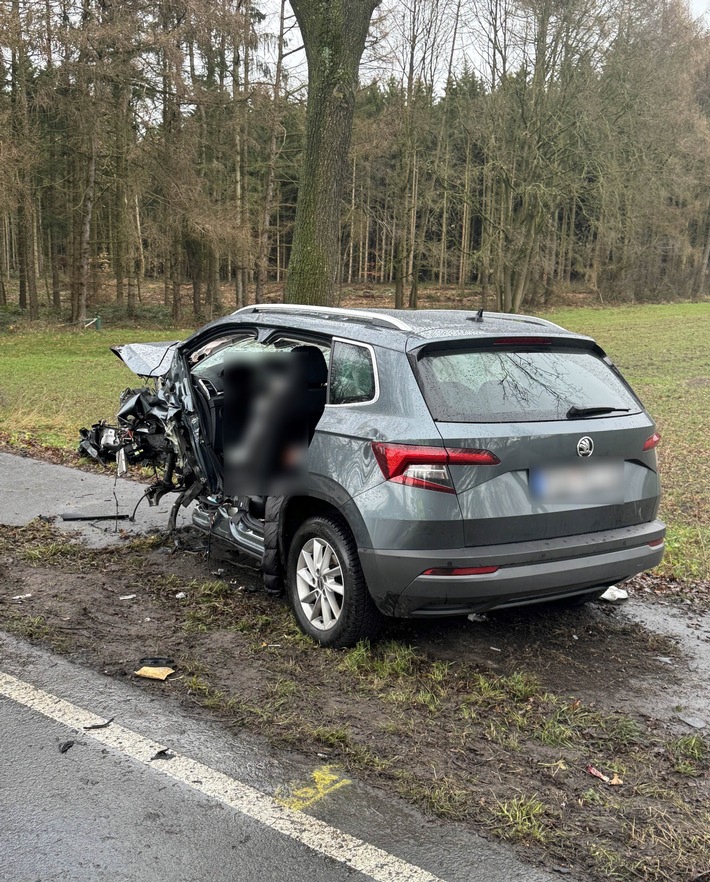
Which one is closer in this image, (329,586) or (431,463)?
(431,463)

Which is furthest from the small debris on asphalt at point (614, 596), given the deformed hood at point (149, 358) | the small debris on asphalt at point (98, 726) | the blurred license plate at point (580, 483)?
the deformed hood at point (149, 358)

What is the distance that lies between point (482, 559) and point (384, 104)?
3162 centimetres

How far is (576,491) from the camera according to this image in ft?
13.4

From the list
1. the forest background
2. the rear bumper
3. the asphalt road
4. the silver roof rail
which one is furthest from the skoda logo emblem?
the forest background

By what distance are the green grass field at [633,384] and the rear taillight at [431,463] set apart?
110 inches

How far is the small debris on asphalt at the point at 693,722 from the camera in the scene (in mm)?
3711

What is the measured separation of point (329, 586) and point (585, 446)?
1.52 m

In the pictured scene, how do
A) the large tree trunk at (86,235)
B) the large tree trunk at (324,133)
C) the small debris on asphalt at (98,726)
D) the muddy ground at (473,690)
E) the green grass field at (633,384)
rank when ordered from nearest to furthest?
the muddy ground at (473,690) → the small debris on asphalt at (98,726) → the green grass field at (633,384) → the large tree trunk at (324,133) → the large tree trunk at (86,235)

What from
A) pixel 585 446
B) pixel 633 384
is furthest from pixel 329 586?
pixel 633 384

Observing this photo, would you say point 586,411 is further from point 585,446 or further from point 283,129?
point 283,129

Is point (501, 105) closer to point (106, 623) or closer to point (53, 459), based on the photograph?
point (53, 459)

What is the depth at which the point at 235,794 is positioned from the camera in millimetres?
3064

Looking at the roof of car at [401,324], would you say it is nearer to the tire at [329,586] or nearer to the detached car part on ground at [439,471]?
the detached car part on ground at [439,471]

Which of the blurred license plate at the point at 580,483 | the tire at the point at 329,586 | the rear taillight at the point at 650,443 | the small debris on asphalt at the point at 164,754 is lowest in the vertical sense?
the small debris on asphalt at the point at 164,754
